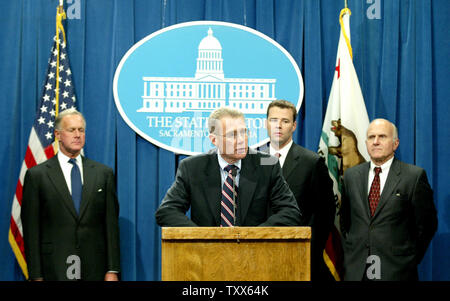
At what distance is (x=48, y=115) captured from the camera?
469 centimetres

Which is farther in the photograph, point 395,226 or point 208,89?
point 208,89

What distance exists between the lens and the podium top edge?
252cm

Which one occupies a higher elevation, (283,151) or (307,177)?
(283,151)

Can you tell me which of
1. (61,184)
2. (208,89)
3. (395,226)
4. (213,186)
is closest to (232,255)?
(213,186)

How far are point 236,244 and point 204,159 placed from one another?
84cm

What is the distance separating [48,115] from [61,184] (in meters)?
0.77

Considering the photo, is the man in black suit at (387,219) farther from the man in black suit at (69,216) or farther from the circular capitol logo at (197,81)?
the man in black suit at (69,216)

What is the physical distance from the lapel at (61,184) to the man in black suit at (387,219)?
1994 mm

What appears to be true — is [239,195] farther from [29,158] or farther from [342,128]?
[29,158]

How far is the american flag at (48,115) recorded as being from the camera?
15.0 ft

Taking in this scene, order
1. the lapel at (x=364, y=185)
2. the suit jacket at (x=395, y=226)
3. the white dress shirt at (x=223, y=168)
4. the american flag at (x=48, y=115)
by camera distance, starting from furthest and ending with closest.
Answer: the american flag at (x=48, y=115)
the lapel at (x=364, y=185)
the suit jacket at (x=395, y=226)
the white dress shirt at (x=223, y=168)

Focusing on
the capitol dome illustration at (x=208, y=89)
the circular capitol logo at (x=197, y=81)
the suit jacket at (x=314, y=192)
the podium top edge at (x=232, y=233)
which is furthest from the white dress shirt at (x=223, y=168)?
the capitol dome illustration at (x=208, y=89)

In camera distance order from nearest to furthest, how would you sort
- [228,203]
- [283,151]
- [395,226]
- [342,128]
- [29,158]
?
[228,203], [395,226], [283,151], [29,158], [342,128]

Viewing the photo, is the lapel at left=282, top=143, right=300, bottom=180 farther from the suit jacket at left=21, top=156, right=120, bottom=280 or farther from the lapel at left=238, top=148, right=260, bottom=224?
the suit jacket at left=21, top=156, right=120, bottom=280
